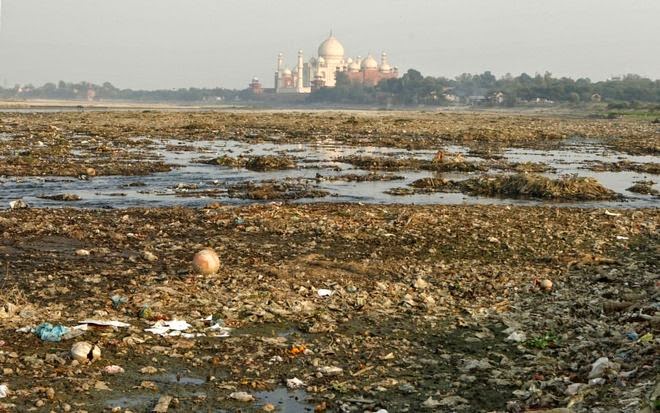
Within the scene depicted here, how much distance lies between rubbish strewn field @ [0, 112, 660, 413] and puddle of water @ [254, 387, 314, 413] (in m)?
0.02

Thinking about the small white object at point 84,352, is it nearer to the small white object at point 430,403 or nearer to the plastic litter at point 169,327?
the plastic litter at point 169,327

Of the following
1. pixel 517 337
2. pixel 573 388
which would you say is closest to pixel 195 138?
pixel 517 337

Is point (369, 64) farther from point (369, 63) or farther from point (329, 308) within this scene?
point (329, 308)

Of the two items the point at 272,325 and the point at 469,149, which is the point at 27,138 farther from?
the point at 272,325

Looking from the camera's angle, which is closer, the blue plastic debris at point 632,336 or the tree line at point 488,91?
the blue plastic debris at point 632,336

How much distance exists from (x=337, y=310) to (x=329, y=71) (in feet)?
544

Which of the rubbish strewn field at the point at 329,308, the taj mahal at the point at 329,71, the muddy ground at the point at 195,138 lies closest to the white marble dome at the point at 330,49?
the taj mahal at the point at 329,71

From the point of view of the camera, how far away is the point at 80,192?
16922mm

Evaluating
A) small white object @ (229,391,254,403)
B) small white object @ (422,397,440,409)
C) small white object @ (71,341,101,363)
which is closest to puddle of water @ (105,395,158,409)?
small white object @ (229,391,254,403)

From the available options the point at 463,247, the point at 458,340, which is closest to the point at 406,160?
the point at 463,247

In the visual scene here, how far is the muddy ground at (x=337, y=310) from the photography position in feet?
20.0

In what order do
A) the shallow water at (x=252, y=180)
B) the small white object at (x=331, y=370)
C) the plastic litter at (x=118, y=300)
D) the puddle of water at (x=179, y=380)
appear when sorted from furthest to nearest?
1. the shallow water at (x=252, y=180)
2. the plastic litter at (x=118, y=300)
3. the small white object at (x=331, y=370)
4. the puddle of water at (x=179, y=380)

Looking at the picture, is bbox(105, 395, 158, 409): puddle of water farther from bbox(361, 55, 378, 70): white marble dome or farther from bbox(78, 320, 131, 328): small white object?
bbox(361, 55, 378, 70): white marble dome

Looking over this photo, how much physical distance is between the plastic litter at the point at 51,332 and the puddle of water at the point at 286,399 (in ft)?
7.34
